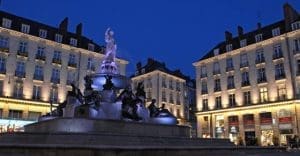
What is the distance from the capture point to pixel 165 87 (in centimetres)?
5594

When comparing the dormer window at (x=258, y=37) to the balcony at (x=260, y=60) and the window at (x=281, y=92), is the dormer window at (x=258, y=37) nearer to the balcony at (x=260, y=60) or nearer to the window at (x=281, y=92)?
the balcony at (x=260, y=60)

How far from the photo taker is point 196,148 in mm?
12203

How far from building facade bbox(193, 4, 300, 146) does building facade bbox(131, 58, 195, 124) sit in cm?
751

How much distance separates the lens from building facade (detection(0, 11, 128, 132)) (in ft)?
121

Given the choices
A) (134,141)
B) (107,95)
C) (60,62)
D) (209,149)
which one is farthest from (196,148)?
(60,62)

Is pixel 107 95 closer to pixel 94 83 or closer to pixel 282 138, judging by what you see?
pixel 94 83

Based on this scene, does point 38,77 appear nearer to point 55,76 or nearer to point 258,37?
point 55,76

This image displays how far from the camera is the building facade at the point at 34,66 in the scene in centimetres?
3688

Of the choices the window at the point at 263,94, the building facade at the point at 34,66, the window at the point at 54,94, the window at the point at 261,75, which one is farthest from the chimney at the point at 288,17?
the window at the point at 54,94

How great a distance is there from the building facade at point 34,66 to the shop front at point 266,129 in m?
26.5

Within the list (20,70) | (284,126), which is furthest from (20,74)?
→ (284,126)

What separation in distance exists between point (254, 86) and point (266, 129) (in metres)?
6.39

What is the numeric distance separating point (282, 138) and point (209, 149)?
28043mm

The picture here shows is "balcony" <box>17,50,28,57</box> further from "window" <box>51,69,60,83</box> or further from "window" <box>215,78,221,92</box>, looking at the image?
"window" <box>215,78,221,92</box>
